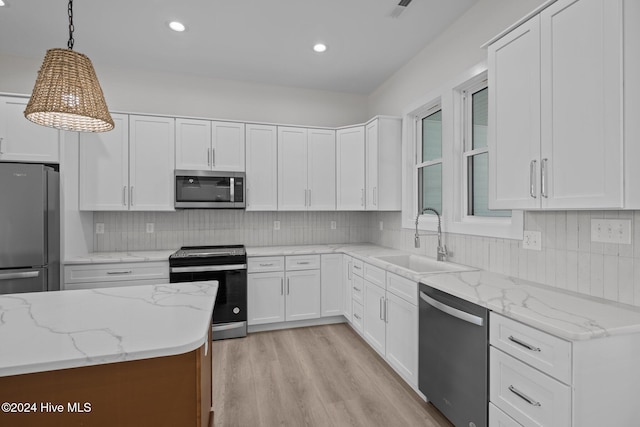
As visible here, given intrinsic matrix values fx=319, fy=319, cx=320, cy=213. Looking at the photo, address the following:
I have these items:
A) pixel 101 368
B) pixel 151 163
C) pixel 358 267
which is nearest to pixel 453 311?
pixel 358 267

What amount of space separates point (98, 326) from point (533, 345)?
1756 mm

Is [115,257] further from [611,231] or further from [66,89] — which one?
[611,231]

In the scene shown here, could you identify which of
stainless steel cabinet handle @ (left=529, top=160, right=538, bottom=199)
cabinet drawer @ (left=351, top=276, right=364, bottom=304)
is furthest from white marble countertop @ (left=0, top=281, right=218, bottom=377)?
cabinet drawer @ (left=351, top=276, right=364, bottom=304)

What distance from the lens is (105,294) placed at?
1658 mm

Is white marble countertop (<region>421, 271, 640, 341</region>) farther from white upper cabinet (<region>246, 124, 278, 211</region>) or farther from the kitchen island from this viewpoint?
white upper cabinet (<region>246, 124, 278, 211</region>)

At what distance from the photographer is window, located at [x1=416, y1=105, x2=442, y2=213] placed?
10.0ft

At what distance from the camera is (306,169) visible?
383 cm

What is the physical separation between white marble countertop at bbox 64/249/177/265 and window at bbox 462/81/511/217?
2.88 meters

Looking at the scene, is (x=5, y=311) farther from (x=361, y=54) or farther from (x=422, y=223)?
(x=361, y=54)

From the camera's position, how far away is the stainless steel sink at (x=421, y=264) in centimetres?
255

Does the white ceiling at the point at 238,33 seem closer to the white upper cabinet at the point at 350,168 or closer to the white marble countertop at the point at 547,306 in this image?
the white upper cabinet at the point at 350,168

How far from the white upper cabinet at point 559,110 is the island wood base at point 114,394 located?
176cm

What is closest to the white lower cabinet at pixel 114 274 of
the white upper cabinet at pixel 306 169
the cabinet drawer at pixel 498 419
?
the white upper cabinet at pixel 306 169

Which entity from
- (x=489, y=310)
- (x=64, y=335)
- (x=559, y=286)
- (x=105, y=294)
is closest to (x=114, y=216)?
(x=105, y=294)
